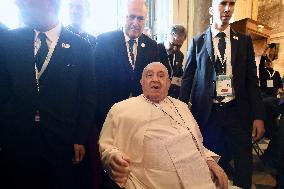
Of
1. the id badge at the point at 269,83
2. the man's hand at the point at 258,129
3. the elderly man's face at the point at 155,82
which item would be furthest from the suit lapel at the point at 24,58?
the id badge at the point at 269,83

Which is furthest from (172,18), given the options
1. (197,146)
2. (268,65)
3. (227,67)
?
(197,146)

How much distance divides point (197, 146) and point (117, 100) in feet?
2.75

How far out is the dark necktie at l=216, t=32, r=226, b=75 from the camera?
284 centimetres

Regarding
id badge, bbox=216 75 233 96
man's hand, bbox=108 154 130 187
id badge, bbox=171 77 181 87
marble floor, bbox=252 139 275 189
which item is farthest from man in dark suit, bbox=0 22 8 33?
marble floor, bbox=252 139 275 189

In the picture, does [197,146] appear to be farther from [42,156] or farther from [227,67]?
[42,156]

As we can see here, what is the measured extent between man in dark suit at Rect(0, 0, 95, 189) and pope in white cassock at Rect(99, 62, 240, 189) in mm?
310

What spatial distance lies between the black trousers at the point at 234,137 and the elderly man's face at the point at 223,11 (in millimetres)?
809

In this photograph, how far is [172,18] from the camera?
650 centimetres

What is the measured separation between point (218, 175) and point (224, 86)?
3.18 feet

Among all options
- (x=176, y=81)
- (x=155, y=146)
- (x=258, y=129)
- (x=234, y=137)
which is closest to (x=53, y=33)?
(x=155, y=146)

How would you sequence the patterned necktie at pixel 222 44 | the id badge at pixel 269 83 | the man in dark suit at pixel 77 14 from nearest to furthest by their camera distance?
the patterned necktie at pixel 222 44, the man in dark suit at pixel 77 14, the id badge at pixel 269 83

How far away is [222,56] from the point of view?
2.87 m

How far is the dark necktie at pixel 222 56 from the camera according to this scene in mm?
2840

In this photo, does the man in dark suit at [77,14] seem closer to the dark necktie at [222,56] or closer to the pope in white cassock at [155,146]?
the pope in white cassock at [155,146]
